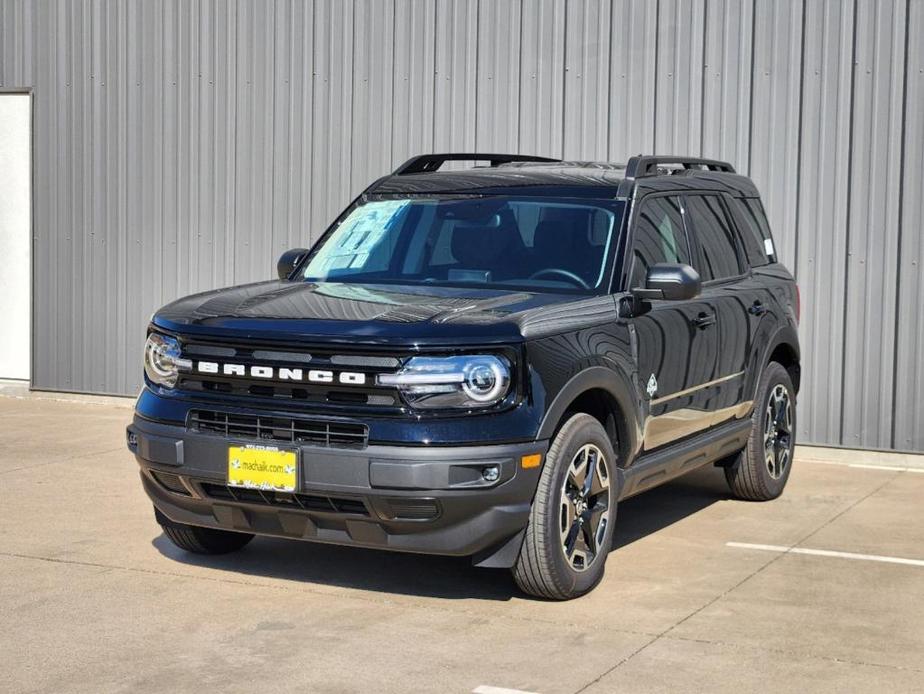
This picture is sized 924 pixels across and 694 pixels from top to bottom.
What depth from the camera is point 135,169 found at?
12.8 metres

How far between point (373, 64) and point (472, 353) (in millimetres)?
6347

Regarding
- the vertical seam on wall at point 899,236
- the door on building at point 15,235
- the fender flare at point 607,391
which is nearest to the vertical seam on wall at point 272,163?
the door on building at point 15,235

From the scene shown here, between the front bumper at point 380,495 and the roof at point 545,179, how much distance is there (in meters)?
1.75

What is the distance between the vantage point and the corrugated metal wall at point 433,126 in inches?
410

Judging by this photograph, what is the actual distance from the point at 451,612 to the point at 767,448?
3230mm

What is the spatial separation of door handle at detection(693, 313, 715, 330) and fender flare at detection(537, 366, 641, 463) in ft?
3.06

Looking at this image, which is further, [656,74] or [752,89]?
[656,74]

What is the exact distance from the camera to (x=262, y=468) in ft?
20.1

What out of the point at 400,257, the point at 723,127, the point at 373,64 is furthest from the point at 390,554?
the point at 373,64

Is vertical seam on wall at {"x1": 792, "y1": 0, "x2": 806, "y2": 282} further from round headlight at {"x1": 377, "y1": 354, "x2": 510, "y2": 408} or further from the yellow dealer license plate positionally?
the yellow dealer license plate

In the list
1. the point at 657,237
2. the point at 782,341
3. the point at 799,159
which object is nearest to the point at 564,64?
the point at 799,159

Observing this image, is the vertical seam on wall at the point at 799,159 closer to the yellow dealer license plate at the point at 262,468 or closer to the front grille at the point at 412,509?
the front grille at the point at 412,509

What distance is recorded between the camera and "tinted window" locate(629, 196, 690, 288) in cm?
723

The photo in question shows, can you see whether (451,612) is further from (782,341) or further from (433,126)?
(433,126)
